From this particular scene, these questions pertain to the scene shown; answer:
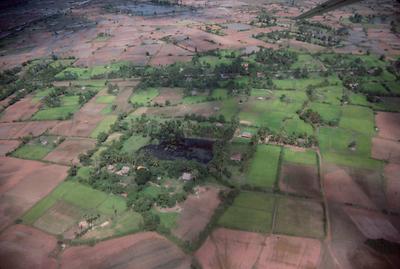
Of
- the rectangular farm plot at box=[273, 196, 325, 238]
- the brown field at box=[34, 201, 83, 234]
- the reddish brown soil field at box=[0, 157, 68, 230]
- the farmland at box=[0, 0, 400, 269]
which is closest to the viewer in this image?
the farmland at box=[0, 0, 400, 269]

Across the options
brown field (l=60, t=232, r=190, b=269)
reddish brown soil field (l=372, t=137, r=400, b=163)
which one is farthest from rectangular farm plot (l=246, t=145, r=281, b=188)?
brown field (l=60, t=232, r=190, b=269)

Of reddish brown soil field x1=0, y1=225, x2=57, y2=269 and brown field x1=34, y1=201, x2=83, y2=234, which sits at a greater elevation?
brown field x1=34, y1=201, x2=83, y2=234

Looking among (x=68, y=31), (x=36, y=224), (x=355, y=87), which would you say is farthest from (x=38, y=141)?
(x=68, y=31)

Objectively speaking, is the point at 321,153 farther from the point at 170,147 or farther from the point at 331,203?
the point at 170,147

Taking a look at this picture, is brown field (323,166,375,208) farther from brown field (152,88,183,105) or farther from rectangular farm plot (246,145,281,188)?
brown field (152,88,183,105)

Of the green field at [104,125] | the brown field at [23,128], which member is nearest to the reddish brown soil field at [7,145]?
the brown field at [23,128]

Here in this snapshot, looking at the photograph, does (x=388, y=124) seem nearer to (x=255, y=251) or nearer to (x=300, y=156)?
(x=300, y=156)
